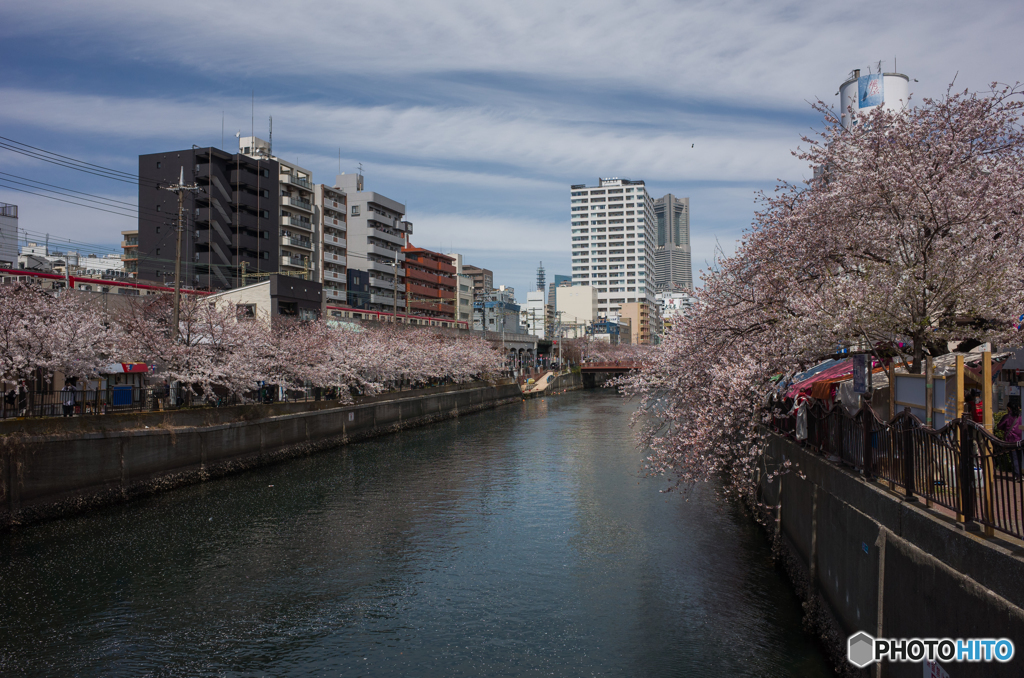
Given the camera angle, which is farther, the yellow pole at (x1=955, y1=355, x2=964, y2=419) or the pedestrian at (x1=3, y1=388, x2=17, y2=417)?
the pedestrian at (x1=3, y1=388, x2=17, y2=417)

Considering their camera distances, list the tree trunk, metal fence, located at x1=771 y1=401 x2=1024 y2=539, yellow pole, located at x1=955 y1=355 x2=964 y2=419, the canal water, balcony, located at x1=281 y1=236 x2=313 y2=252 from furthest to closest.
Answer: balcony, located at x1=281 y1=236 x2=313 y2=252 < the canal water < the tree trunk < yellow pole, located at x1=955 y1=355 x2=964 y2=419 < metal fence, located at x1=771 y1=401 x2=1024 y2=539

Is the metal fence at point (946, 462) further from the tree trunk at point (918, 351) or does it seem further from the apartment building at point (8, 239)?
the apartment building at point (8, 239)

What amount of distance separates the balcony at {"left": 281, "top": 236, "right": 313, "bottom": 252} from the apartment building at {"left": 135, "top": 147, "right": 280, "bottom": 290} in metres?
2.02

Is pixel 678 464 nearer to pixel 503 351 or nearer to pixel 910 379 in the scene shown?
pixel 910 379

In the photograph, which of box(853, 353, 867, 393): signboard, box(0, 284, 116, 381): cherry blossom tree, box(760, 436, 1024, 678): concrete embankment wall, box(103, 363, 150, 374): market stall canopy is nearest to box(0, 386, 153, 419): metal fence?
box(0, 284, 116, 381): cherry blossom tree

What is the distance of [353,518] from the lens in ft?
73.6

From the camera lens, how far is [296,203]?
76.9 meters


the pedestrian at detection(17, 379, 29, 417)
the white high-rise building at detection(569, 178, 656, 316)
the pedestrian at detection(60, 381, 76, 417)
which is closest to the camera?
the pedestrian at detection(17, 379, 29, 417)

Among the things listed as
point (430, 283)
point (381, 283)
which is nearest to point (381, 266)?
point (381, 283)

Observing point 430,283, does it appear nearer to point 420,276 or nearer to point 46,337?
point 420,276

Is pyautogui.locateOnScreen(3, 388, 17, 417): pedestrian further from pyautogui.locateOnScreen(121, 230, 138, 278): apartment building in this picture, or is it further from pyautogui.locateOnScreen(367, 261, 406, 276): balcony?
pyautogui.locateOnScreen(367, 261, 406, 276): balcony

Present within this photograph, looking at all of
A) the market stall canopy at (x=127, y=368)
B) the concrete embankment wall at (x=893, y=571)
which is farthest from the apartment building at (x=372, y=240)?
the concrete embankment wall at (x=893, y=571)

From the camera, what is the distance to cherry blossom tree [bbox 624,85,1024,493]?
37.9 ft

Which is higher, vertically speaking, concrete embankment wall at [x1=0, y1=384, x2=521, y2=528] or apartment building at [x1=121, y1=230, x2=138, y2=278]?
apartment building at [x1=121, y1=230, x2=138, y2=278]
